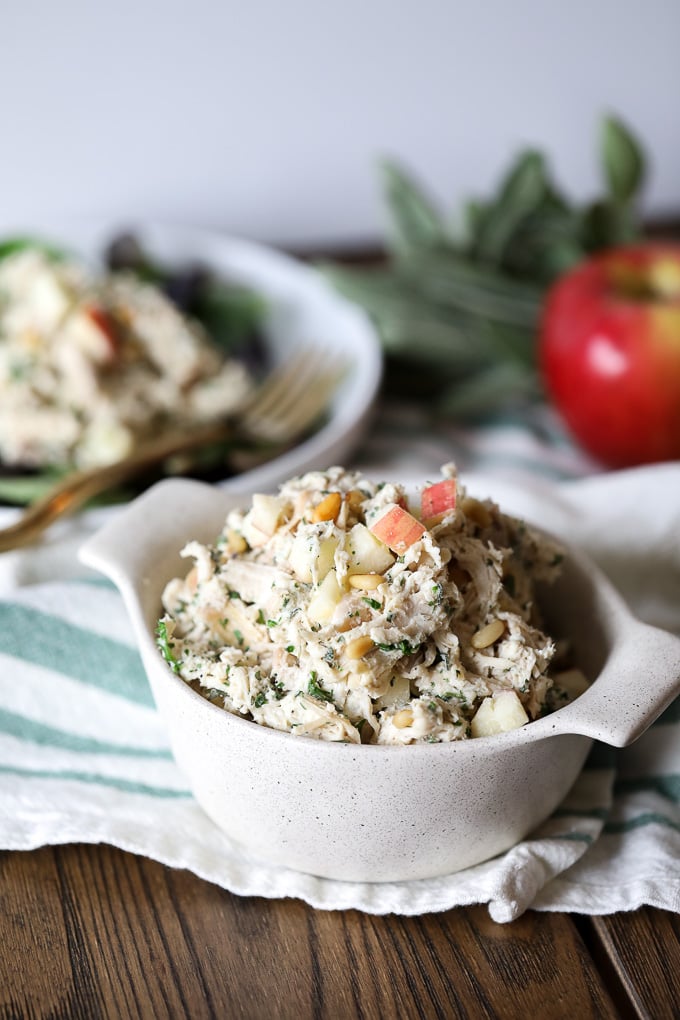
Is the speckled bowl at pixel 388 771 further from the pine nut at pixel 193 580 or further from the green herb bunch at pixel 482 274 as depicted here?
the green herb bunch at pixel 482 274

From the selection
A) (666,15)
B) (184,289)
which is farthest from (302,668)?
(666,15)

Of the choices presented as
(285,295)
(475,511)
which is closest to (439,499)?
(475,511)

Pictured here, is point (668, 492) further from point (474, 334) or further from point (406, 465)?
point (474, 334)

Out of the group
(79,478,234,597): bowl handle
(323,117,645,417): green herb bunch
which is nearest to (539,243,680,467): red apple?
(323,117,645,417): green herb bunch

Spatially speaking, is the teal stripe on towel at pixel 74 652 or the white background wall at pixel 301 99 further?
the white background wall at pixel 301 99

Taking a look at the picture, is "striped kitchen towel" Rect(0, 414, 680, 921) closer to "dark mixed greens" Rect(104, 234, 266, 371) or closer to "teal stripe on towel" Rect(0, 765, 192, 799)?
"teal stripe on towel" Rect(0, 765, 192, 799)

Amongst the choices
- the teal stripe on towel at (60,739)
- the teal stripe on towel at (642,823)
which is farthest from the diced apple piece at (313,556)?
the teal stripe on towel at (642,823)
